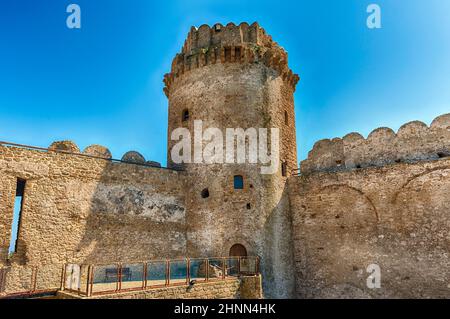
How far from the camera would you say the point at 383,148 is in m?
14.9

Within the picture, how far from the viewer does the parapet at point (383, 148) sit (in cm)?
1384

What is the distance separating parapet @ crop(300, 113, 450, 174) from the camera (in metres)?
13.8

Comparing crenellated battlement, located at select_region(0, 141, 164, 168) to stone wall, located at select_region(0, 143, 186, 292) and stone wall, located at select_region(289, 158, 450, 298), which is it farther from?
stone wall, located at select_region(289, 158, 450, 298)

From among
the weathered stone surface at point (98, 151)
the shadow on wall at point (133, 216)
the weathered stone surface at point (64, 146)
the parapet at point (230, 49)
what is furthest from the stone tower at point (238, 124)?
the weathered stone surface at point (64, 146)

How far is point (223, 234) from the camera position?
14258 millimetres

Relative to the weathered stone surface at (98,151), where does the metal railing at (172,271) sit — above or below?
below

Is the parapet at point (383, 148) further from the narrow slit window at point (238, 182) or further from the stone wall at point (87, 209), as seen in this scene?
the stone wall at point (87, 209)

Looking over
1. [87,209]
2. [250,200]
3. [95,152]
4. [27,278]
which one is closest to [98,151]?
[95,152]

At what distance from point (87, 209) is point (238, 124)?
6.58 meters

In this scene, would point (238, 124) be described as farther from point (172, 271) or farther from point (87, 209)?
point (87, 209)

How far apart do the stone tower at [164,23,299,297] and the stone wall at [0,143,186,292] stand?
1093 mm

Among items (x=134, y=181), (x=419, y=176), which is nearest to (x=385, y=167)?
(x=419, y=176)

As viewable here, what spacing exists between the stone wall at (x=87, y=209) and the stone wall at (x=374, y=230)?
16.7 ft

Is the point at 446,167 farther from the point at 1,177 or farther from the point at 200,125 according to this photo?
the point at 1,177
